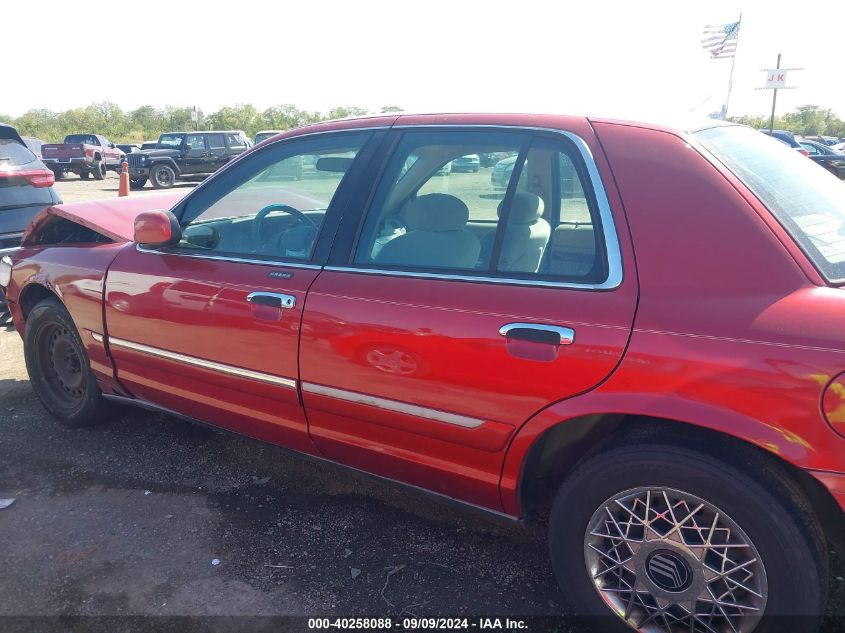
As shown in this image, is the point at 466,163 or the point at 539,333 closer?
the point at 539,333

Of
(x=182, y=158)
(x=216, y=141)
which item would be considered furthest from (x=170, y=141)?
(x=216, y=141)

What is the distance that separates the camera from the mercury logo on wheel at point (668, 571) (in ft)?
6.67

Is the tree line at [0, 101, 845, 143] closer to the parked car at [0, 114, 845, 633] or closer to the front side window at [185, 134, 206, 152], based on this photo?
the front side window at [185, 134, 206, 152]

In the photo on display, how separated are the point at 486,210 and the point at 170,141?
77.6ft

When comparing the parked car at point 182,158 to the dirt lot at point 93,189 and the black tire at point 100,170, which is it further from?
the black tire at point 100,170

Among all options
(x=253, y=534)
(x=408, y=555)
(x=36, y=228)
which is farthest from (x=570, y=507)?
(x=36, y=228)

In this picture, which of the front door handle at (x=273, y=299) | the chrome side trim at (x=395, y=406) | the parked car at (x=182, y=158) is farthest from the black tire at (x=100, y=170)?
the chrome side trim at (x=395, y=406)

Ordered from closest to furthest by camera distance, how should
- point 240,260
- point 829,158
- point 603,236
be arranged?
point 603,236, point 240,260, point 829,158

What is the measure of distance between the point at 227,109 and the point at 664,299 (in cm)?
6001

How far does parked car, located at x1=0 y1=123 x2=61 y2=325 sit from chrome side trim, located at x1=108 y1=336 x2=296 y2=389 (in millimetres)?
3479

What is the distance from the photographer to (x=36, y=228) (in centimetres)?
398

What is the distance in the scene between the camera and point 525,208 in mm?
2400

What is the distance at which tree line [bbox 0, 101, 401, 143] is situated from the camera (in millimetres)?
53094

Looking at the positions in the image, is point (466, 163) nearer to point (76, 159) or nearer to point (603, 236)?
point (603, 236)
